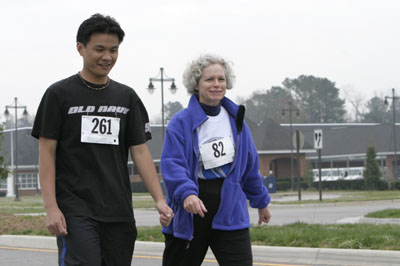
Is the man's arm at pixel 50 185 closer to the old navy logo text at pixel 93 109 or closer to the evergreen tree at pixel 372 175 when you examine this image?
the old navy logo text at pixel 93 109

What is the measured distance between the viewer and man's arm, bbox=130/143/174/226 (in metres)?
4.60

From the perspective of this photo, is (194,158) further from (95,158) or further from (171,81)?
(171,81)

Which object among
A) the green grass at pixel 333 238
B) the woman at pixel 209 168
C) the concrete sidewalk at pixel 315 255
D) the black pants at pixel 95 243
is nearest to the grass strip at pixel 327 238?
the green grass at pixel 333 238

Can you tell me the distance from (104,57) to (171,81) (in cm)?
2921

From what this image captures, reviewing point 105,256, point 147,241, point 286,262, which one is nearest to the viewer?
point 105,256

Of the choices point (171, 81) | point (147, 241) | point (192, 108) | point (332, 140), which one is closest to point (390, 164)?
point (332, 140)

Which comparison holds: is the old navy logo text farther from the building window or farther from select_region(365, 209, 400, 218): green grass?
the building window

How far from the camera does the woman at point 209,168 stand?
5125 mm

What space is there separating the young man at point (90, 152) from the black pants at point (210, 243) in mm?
778

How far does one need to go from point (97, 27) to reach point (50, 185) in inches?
38.9

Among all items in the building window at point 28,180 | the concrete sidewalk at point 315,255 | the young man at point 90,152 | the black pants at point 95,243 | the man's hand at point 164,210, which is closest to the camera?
the black pants at point 95,243

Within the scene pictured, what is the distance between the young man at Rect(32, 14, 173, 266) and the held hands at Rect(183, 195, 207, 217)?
478 millimetres

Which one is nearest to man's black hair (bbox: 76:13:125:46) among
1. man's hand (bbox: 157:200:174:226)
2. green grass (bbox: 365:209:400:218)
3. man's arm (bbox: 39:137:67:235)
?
man's arm (bbox: 39:137:67:235)

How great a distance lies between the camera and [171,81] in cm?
3359
